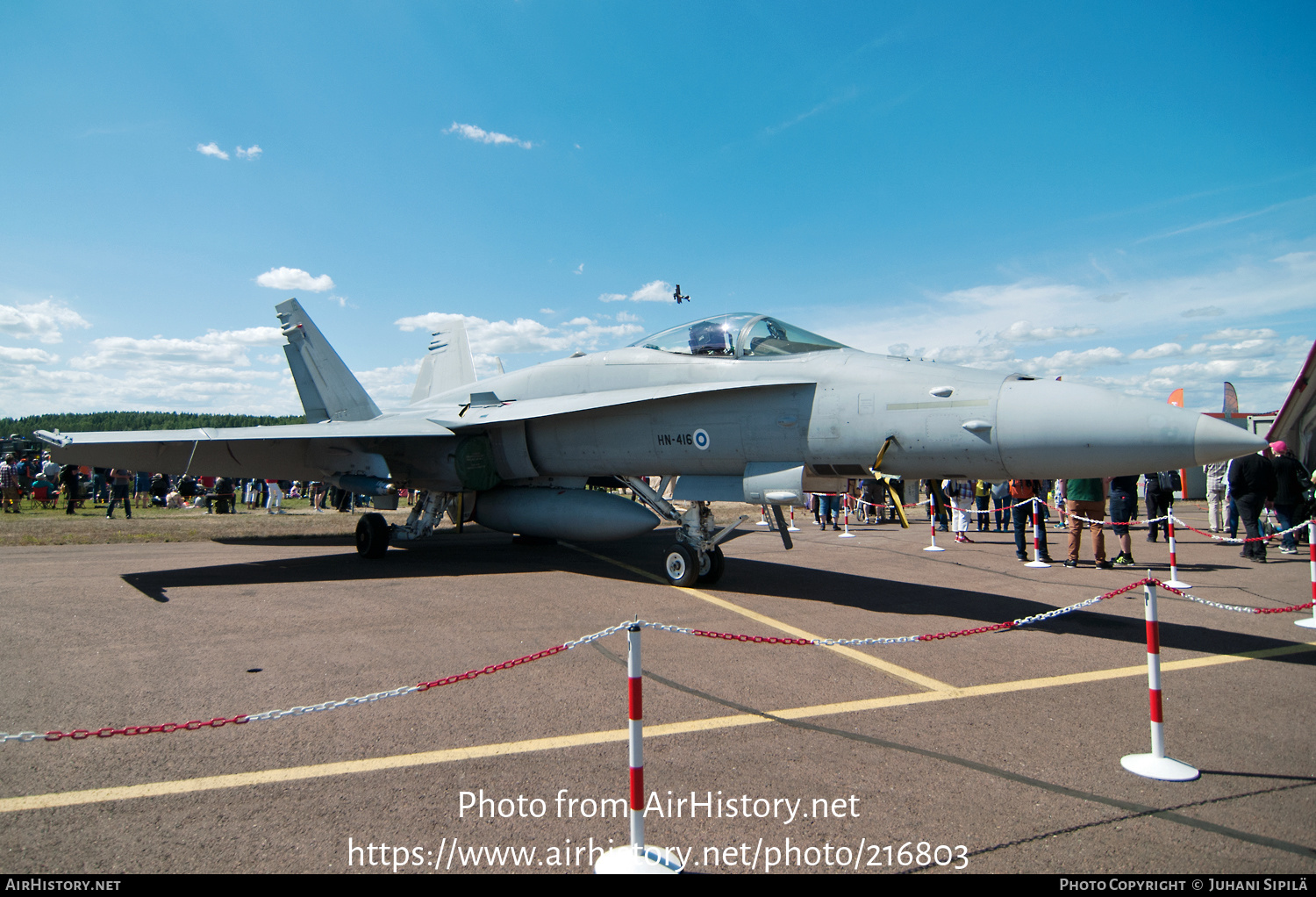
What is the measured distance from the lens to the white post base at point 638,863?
2.30 m

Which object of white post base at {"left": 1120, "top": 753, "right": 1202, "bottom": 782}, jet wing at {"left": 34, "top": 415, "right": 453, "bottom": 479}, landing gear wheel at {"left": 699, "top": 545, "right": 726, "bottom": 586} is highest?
jet wing at {"left": 34, "top": 415, "right": 453, "bottom": 479}

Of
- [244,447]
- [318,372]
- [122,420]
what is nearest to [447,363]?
[318,372]

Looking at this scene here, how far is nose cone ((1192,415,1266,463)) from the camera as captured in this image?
446 cm

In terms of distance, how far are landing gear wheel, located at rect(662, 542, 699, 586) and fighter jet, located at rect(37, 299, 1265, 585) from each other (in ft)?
0.05

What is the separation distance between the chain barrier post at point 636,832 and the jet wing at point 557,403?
4625mm

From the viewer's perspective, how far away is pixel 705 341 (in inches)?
297

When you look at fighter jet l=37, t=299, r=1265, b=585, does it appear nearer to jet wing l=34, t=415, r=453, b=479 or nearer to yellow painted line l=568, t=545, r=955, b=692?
jet wing l=34, t=415, r=453, b=479

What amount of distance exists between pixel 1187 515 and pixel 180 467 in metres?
26.0

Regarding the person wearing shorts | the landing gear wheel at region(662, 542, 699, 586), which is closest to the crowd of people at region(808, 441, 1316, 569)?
the person wearing shorts

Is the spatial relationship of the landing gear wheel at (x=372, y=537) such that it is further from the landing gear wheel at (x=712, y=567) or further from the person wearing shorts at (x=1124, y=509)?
the person wearing shorts at (x=1124, y=509)

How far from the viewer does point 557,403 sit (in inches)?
333

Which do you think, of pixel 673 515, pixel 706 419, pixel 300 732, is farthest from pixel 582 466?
pixel 300 732

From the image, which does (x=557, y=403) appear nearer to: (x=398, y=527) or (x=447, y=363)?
(x=398, y=527)

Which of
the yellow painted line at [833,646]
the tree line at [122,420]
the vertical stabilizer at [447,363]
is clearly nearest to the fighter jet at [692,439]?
the yellow painted line at [833,646]
